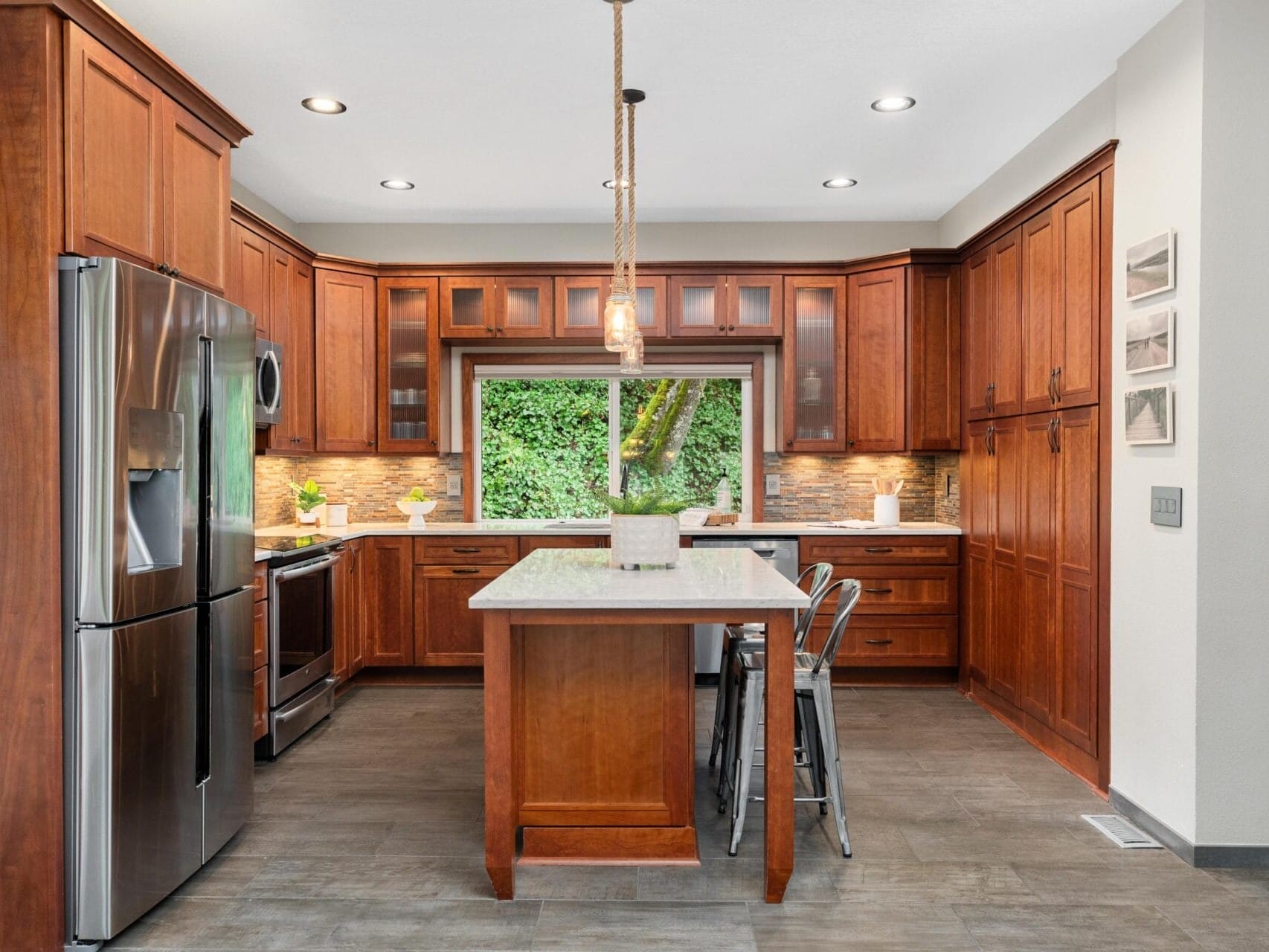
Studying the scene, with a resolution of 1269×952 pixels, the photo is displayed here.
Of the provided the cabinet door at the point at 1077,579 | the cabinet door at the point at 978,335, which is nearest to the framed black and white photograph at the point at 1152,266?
the cabinet door at the point at 1077,579

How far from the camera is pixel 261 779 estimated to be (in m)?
3.55

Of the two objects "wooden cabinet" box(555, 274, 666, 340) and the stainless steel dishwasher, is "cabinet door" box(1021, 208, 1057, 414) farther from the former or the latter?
"wooden cabinet" box(555, 274, 666, 340)

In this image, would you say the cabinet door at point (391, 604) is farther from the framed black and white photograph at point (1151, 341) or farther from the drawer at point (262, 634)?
the framed black and white photograph at point (1151, 341)

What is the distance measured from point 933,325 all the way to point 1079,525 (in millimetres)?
1870

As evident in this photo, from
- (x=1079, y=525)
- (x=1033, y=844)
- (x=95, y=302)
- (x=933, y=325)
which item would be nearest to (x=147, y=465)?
(x=95, y=302)

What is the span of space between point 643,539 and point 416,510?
269cm

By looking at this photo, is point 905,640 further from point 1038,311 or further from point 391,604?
point 391,604

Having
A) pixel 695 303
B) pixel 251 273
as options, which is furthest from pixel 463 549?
pixel 695 303

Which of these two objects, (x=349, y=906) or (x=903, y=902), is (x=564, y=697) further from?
Result: (x=903, y=902)

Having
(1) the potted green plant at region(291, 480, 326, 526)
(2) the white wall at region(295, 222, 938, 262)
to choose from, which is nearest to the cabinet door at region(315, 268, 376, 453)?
(1) the potted green plant at region(291, 480, 326, 526)

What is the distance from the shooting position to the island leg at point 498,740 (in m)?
2.43

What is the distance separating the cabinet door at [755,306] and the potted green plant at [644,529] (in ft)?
8.37

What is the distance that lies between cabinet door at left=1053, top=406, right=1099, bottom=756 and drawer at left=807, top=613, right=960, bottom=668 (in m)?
1.23

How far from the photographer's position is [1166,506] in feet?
9.42
